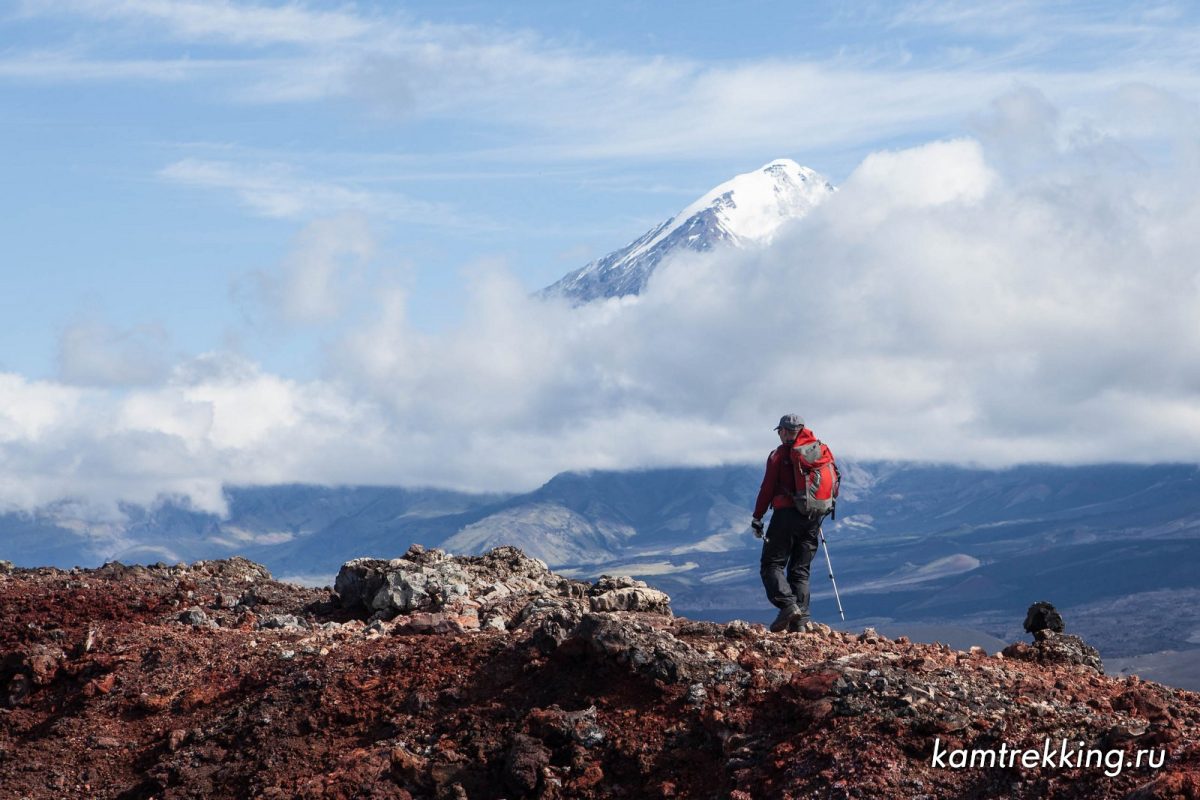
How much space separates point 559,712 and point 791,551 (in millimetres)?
6870

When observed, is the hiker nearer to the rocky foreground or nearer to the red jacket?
the red jacket

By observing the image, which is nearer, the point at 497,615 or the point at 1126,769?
the point at 1126,769

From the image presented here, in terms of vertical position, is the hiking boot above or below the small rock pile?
below

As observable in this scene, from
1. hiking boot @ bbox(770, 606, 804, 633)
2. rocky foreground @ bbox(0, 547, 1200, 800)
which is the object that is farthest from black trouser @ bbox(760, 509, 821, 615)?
rocky foreground @ bbox(0, 547, 1200, 800)

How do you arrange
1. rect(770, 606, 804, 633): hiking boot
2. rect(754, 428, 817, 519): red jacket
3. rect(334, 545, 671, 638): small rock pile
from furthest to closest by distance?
1. rect(754, 428, 817, 519): red jacket
2. rect(334, 545, 671, 638): small rock pile
3. rect(770, 606, 804, 633): hiking boot

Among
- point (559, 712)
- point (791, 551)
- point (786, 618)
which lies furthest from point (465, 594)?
point (559, 712)

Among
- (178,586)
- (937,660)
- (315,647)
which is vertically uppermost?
(178,586)

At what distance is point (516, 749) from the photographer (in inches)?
615

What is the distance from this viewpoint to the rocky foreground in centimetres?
1397

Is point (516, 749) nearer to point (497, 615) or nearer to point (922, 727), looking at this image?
point (922, 727)

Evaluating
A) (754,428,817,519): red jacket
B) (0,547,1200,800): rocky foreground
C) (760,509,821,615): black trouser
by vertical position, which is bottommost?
(0,547,1200,800): rocky foreground

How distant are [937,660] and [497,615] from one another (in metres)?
7.23

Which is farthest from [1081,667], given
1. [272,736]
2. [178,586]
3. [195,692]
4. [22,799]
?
[178,586]

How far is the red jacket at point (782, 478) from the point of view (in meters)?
21.6
